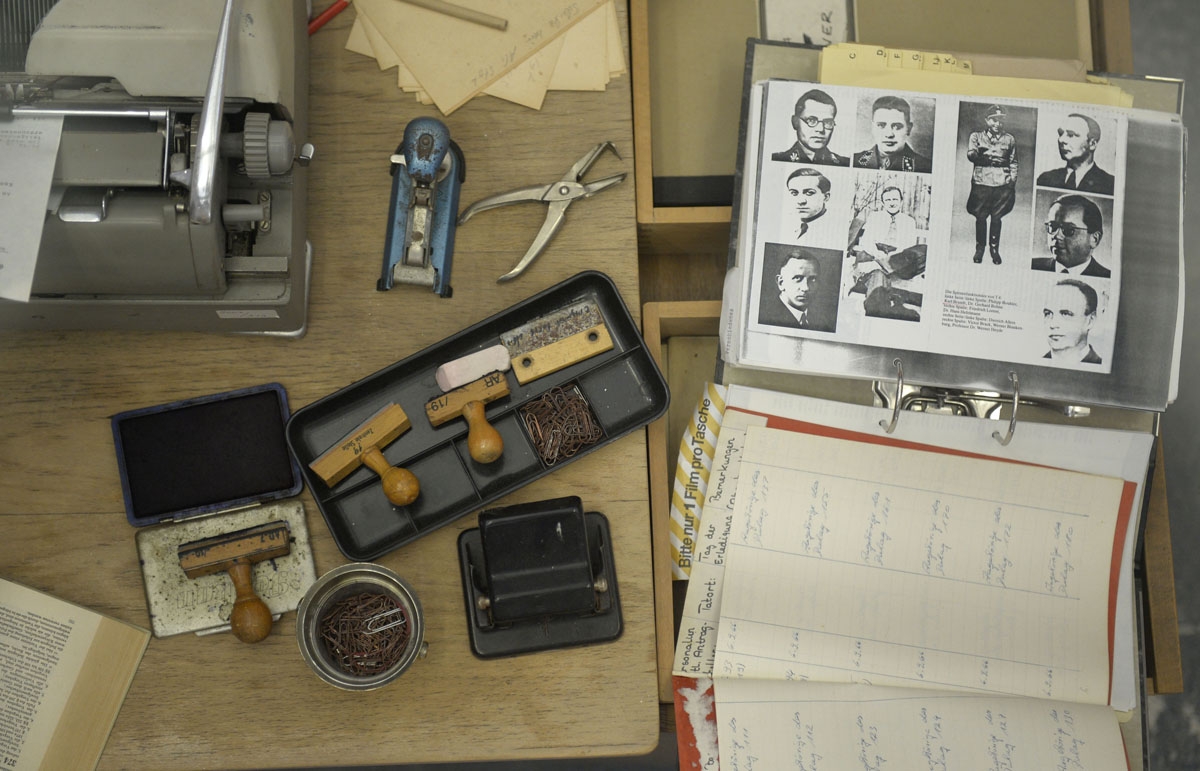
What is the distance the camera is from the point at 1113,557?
93 centimetres

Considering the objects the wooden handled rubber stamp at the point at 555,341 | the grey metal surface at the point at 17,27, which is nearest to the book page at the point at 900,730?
the wooden handled rubber stamp at the point at 555,341

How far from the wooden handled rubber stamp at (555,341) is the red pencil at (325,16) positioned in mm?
416

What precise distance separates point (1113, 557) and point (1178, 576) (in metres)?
0.87

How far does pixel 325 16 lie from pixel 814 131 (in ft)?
1.85

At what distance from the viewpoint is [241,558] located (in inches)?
33.9

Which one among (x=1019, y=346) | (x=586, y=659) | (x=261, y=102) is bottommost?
(x=586, y=659)

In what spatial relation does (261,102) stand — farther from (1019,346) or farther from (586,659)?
(1019,346)

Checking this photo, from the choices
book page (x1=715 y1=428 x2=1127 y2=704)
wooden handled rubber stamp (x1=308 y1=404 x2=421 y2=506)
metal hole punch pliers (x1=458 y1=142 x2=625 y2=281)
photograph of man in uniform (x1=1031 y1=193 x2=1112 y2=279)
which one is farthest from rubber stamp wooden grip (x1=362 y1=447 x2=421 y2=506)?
photograph of man in uniform (x1=1031 y1=193 x2=1112 y2=279)

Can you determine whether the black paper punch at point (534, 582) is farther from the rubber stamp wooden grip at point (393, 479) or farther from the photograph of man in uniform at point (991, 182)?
the photograph of man in uniform at point (991, 182)

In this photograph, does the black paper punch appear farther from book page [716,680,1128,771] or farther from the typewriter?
the typewriter

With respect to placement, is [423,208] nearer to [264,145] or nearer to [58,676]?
[264,145]

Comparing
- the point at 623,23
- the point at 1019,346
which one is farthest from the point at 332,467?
the point at 1019,346

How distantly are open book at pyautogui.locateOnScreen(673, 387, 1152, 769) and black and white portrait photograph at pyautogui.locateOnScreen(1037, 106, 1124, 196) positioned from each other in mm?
267

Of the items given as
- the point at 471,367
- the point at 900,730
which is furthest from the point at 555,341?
the point at 900,730
